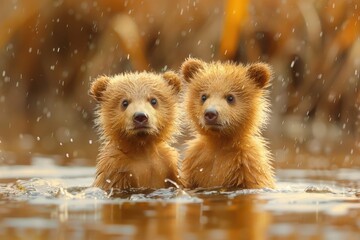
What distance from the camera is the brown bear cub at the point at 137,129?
29.0 ft

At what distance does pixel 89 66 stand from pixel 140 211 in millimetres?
7934

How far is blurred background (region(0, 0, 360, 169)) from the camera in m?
14.2

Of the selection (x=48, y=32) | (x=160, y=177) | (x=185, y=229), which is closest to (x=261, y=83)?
(x=160, y=177)

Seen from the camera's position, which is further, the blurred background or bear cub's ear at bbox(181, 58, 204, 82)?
the blurred background

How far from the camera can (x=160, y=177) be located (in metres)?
8.93

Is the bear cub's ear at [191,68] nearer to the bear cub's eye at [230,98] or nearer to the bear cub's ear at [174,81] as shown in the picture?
the bear cub's ear at [174,81]

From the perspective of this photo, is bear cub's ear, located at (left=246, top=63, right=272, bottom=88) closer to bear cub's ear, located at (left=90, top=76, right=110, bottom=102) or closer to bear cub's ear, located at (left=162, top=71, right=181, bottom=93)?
bear cub's ear, located at (left=162, top=71, right=181, bottom=93)

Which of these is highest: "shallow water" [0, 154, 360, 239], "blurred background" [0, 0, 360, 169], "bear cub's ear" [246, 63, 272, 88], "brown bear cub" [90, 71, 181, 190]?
"blurred background" [0, 0, 360, 169]

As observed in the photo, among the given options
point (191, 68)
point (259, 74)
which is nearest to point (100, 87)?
point (191, 68)

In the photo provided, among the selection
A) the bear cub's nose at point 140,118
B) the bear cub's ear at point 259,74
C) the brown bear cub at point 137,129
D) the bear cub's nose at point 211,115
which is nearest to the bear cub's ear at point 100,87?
the brown bear cub at point 137,129

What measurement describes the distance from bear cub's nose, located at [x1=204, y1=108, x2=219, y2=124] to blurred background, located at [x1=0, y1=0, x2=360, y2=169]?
4.88 metres

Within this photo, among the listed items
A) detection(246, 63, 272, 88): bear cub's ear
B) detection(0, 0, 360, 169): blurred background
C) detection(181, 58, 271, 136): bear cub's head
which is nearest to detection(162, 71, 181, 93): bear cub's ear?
detection(181, 58, 271, 136): bear cub's head

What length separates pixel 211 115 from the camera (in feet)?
29.4

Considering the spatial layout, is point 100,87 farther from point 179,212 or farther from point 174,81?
point 179,212
